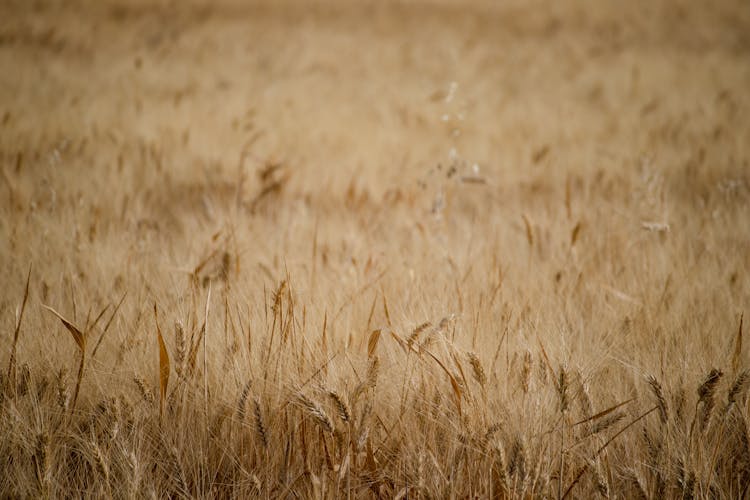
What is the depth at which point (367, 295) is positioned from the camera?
1.32 metres

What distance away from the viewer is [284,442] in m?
0.88

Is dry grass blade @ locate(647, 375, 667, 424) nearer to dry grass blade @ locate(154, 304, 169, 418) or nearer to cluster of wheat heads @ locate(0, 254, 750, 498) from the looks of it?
cluster of wheat heads @ locate(0, 254, 750, 498)

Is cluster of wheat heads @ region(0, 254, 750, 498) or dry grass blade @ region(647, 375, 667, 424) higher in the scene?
dry grass blade @ region(647, 375, 667, 424)

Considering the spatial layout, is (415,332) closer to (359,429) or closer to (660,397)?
(359,429)

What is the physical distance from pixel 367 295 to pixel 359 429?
568mm

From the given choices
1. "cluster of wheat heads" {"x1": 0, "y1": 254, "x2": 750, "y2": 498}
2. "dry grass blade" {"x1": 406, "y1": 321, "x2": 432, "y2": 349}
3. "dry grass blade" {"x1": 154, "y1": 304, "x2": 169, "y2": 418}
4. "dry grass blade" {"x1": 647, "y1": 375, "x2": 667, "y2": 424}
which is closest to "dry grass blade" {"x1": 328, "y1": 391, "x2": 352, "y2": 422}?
"cluster of wheat heads" {"x1": 0, "y1": 254, "x2": 750, "y2": 498}

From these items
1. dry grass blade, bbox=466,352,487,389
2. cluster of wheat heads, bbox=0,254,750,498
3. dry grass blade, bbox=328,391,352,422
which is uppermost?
dry grass blade, bbox=466,352,487,389

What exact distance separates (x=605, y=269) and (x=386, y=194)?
1144 millimetres

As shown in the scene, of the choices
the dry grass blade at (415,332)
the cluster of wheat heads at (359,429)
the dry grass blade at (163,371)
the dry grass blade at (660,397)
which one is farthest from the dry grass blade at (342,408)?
the dry grass blade at (660,397)

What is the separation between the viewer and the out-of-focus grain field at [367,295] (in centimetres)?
81

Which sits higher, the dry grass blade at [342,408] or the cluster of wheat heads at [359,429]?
the dry grass blade at [342,408]

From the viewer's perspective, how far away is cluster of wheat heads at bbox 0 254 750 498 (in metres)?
0.76

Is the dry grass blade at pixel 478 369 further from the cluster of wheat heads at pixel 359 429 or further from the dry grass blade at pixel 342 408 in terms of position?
the dry grass blade at pixel 342 408

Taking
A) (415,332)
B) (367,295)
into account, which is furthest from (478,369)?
(367,295)
